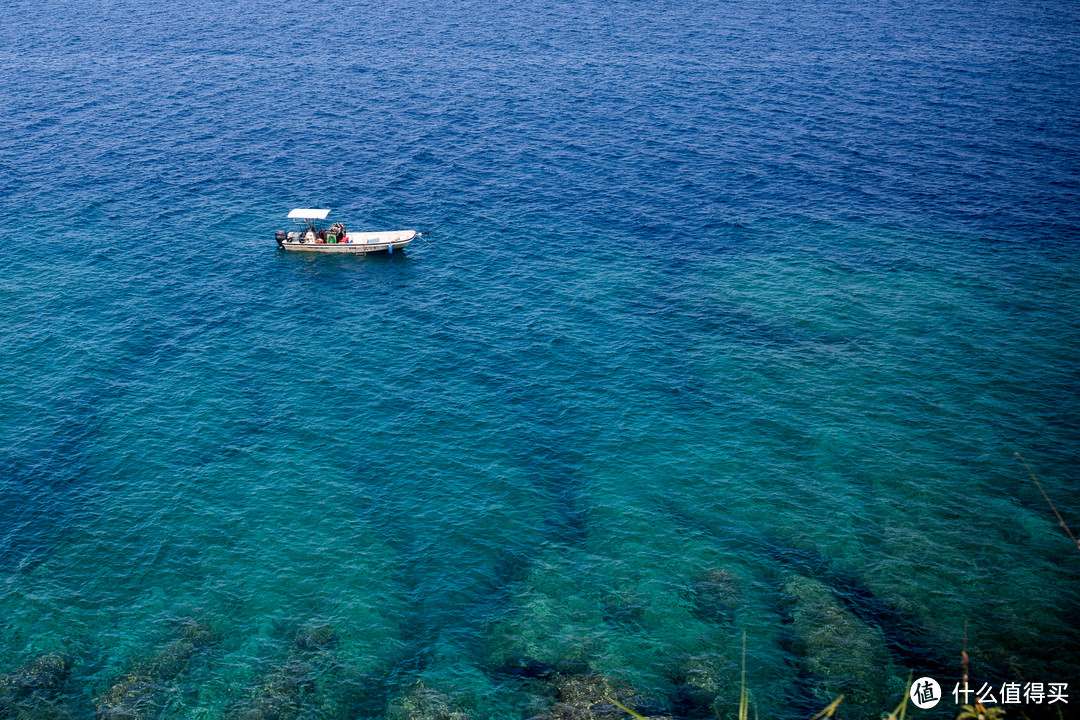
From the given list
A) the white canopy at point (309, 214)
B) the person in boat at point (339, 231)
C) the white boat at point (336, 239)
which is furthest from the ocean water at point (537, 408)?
the white canopy at point (309, 214)

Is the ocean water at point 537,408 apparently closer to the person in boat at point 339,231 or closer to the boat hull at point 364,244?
the boat hull at point 364,244

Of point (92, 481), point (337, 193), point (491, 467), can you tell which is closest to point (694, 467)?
point (491, 467)

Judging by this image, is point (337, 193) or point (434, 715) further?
point (337, 193)

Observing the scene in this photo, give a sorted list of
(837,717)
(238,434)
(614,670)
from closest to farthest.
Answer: (837,717)
(614,670)
(238,434)

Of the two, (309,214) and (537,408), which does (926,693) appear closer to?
(537,408)

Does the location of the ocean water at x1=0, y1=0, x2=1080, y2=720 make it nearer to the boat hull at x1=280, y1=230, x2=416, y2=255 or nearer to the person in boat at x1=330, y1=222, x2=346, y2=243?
the boat hull at x1=280, y1=230, x2=416, y2=255

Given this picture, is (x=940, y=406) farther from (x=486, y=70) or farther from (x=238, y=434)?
(x=486, y=70)
